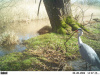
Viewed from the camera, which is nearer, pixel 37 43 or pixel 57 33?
pixel 37 43

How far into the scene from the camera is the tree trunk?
4305mm

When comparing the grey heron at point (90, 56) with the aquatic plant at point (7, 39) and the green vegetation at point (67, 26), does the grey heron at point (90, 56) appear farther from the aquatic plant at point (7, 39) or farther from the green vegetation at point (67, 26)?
the aquatic plant at point (7, 39)

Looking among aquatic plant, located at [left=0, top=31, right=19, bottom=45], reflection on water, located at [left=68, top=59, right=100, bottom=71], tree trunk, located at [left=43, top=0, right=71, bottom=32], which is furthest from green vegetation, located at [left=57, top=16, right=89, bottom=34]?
aquatic plant, located at [left=0, top=31, right=19, bottom=45]

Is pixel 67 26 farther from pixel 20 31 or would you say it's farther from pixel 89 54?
pixel 20 31

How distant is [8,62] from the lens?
2.59 meters

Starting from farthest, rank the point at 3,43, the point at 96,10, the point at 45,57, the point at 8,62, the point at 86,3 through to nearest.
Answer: the point at 96,10 < the point at 86,3 < the point at 3,43 < the point at 45,57 < the point at 8,62

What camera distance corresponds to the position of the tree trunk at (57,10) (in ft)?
14.1

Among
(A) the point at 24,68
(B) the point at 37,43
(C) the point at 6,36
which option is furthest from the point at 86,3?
(A) the point at 24,68

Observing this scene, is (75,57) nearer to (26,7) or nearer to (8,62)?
(8,62)

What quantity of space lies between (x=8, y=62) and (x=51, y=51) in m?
1.18

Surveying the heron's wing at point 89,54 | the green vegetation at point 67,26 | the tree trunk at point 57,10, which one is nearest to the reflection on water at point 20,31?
the tree trunk at point 57,10

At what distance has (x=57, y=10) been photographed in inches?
170

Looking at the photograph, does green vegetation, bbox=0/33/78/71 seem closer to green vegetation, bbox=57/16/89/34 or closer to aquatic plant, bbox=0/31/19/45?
green vegetation, bbox=57/16/89/34

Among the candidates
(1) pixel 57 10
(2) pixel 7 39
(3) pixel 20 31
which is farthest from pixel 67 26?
(3) pixel 20 31
